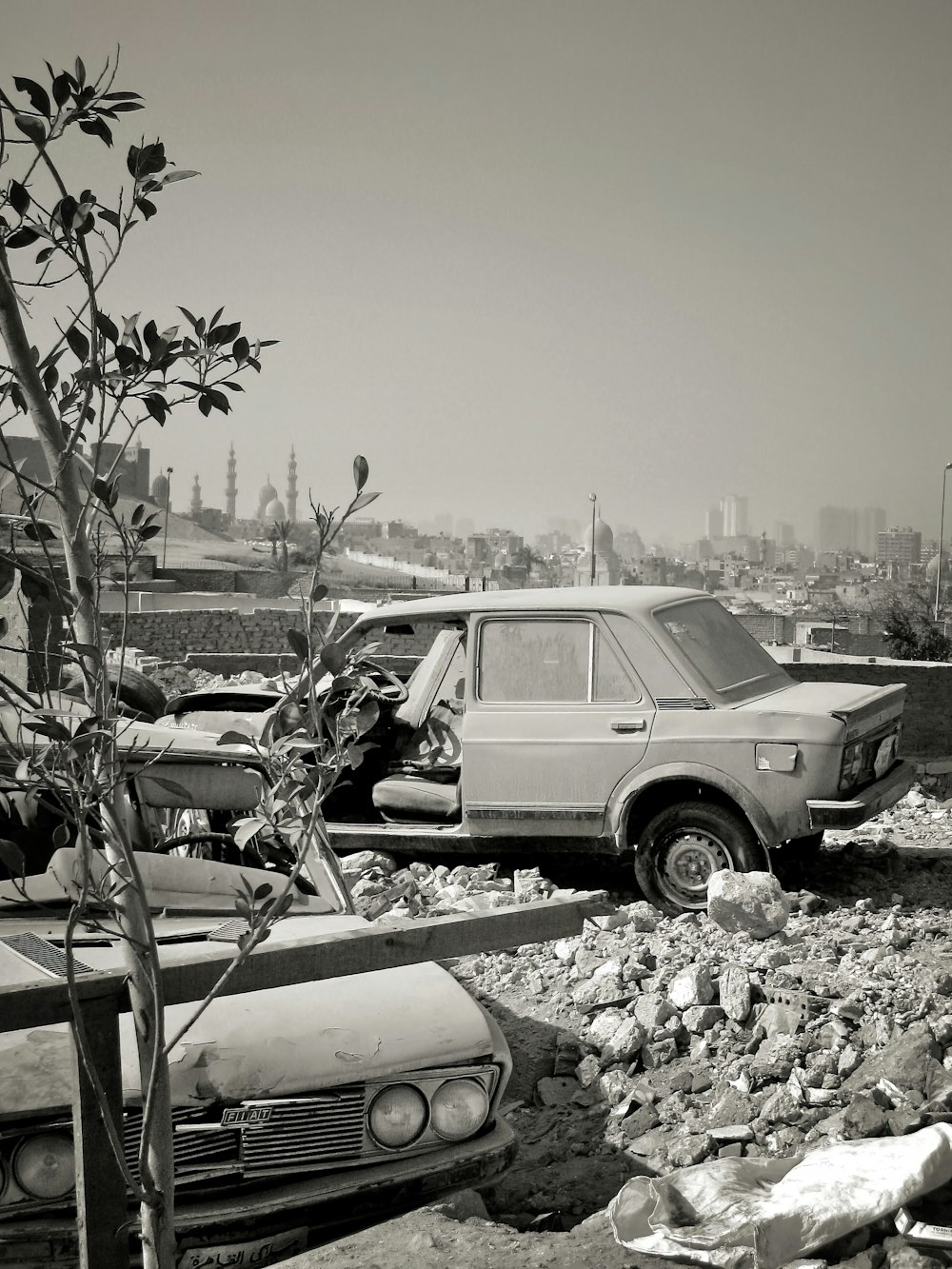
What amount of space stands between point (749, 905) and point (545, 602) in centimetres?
205

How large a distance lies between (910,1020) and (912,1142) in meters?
1.30

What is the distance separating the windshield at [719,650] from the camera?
6512 millimetres

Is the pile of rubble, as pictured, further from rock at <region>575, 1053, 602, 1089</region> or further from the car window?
the car window

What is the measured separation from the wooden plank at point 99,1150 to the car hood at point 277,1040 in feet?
1.22

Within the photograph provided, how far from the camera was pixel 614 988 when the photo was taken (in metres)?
5.14

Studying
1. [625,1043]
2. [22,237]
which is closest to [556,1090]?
[625,1043]

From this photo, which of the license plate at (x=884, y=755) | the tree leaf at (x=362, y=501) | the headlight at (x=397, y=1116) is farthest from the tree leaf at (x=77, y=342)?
the license plate at (x=884, y=755)

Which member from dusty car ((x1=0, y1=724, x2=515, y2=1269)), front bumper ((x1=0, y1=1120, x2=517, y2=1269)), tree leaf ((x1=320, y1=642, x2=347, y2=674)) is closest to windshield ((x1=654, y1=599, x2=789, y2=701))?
dusty car ((x1=0, y1=724, x2=515, y2=1269))

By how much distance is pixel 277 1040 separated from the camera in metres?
3.06

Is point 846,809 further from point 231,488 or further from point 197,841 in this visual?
point 231,488

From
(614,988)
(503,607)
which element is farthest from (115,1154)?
(503,607)

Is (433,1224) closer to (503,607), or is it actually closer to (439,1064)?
(439,1064)

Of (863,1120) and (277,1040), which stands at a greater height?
(277,1040)

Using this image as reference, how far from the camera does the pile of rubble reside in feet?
13.1
